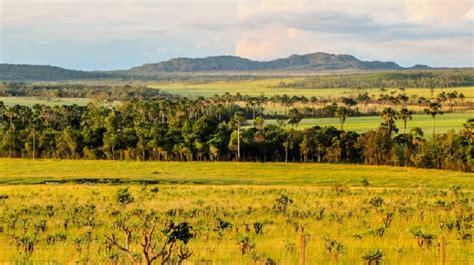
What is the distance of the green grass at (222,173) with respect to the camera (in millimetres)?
73625

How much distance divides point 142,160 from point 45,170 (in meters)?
21.4

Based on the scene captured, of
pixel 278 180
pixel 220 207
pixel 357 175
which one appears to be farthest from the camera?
pixel 357 175

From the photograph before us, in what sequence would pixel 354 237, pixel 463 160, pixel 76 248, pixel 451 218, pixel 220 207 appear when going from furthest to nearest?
pixel 463 160 → pixel 220 207 → pixel 451 218 → pixel 354 237 → pixel 76 248

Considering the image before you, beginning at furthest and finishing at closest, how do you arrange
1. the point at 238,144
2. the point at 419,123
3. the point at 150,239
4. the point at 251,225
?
the point at 419,123 → the point at 238,144 → the point at 251,225 → the point at 150,239

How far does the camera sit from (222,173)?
279 ft

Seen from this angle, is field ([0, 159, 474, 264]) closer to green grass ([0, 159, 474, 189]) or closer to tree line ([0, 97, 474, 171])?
green grass ([0, 159, 474, 189])

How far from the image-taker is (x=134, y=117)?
14825 centimetres

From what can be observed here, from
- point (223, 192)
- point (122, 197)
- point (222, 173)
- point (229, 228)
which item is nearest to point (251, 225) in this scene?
point (229, 228)

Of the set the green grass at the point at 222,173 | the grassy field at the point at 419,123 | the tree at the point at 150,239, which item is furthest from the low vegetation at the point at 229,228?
the grassy field at the point at 419,123

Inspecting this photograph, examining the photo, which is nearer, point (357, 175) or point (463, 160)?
point (357, 175)

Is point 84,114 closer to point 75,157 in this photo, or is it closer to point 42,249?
point 75,157

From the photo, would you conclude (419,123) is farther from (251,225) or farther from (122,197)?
(251,225)

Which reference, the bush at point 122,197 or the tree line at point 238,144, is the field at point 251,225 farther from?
the tree line at point 238,144

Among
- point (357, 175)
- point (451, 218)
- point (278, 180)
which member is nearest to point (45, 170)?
point (278, 180)
